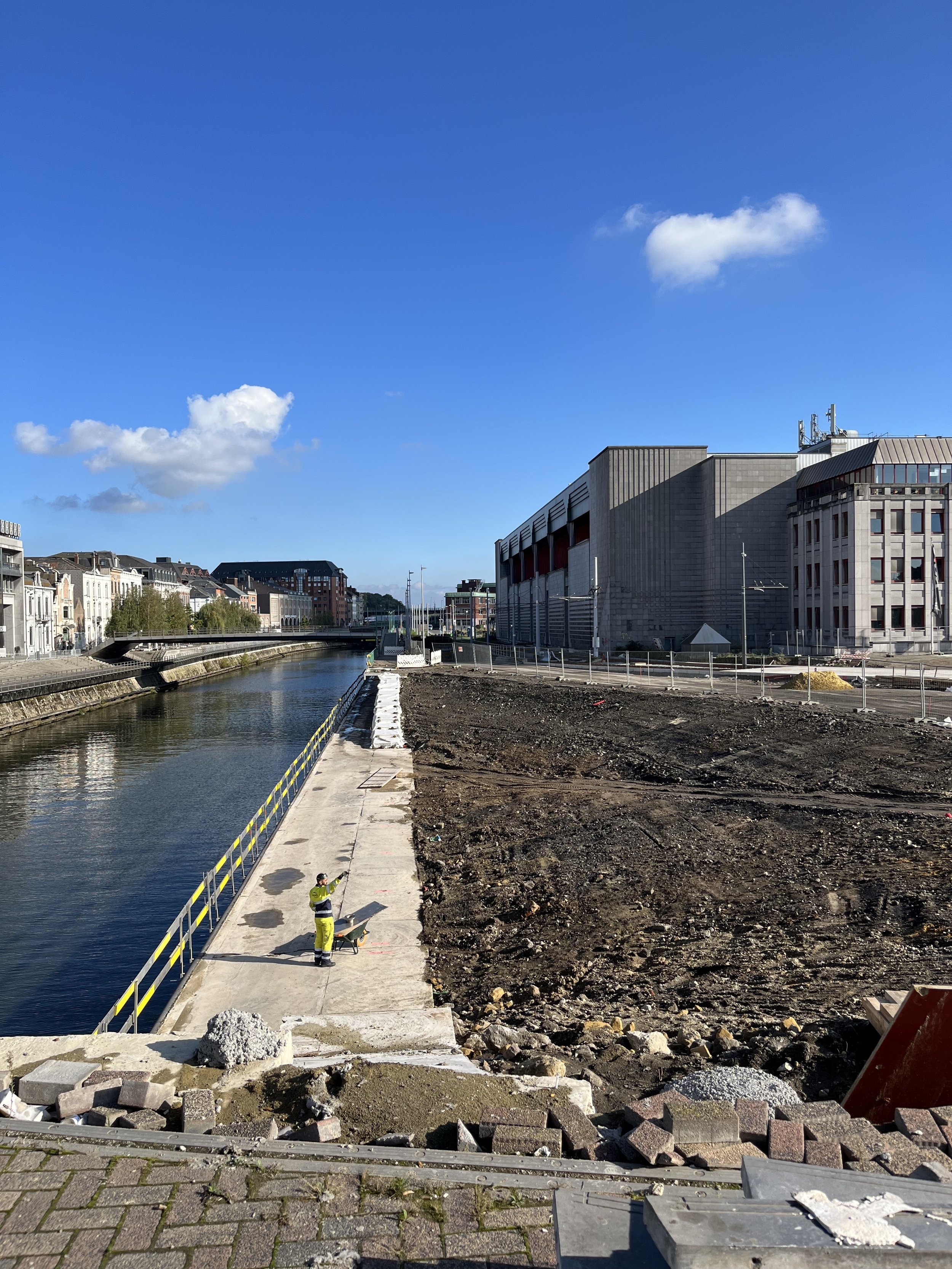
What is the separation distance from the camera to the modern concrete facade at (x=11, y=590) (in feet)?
270

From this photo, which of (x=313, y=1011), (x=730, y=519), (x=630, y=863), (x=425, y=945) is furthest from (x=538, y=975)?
(x=730, y=519)

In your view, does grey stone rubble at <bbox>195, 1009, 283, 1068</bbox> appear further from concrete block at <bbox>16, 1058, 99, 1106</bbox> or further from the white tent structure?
the white tent structure

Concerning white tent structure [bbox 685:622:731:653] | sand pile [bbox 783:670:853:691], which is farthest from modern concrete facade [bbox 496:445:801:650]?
sand pile [bbox 783:670:853:691]

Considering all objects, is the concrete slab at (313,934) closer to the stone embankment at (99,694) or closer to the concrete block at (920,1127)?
the concrete block at (920,1127)

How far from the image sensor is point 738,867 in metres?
17.6

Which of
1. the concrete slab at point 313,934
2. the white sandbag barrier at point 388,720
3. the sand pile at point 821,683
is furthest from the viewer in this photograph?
the sand pile at point 821,683

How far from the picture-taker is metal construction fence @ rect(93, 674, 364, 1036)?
38.3ft

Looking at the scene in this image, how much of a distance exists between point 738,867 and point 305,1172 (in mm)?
13383

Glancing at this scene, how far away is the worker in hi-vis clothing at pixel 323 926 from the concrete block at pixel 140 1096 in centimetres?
580

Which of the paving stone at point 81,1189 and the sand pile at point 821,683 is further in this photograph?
the sand pile at point 821,683

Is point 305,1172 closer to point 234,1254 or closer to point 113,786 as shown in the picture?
point 234,1254

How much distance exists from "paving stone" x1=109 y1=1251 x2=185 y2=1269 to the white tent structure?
7307 cm

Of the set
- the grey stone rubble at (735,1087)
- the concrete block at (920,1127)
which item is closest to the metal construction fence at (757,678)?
the grey stone rubble at (735,1087)

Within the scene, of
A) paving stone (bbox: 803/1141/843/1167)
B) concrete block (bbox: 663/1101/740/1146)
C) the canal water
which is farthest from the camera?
the canal water
